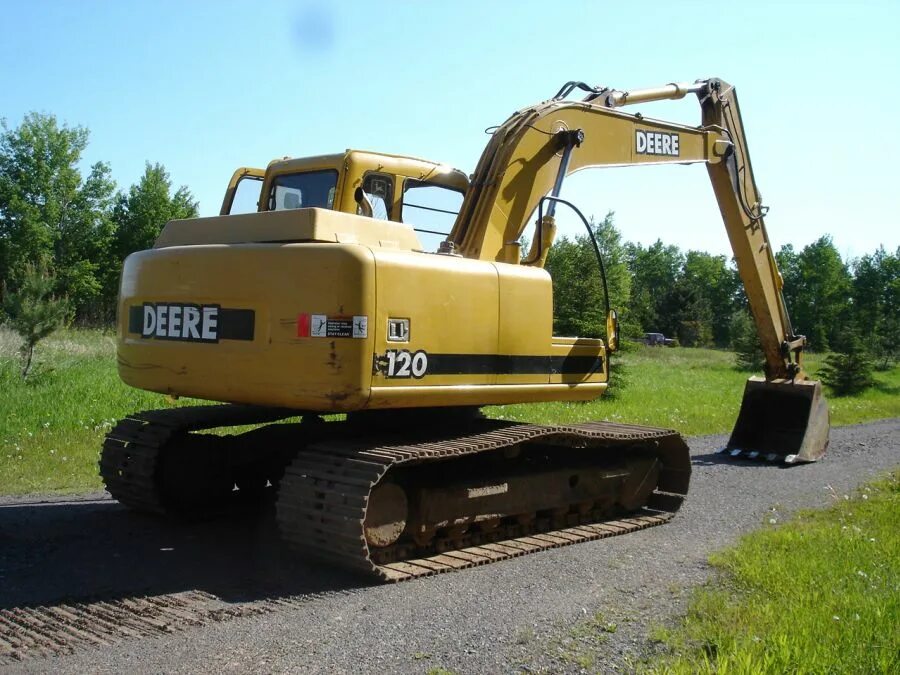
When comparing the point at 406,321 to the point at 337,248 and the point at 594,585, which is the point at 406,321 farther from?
the point at 594,585

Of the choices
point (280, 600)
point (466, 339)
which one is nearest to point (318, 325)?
point (466, 339)

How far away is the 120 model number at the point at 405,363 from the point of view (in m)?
5.86

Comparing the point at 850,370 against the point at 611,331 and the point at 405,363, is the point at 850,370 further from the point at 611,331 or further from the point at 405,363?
the point at 405,363

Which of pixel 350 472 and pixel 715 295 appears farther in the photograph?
pixel 715 295

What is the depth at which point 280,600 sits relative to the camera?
5.30m

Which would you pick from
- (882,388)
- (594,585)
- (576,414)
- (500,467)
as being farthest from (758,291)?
(882,388)

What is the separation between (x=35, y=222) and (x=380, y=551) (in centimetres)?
4260

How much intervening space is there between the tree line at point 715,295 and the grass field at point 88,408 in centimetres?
183

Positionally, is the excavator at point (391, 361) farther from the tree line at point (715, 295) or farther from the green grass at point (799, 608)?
the tree line at point (715, 295)

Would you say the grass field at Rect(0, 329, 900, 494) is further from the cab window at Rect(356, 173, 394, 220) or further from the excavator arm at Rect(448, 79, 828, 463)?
the cab window at Rect(356, 173, 394, 220)

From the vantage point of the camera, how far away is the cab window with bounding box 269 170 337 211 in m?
7.19

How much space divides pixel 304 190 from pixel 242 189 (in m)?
1.11

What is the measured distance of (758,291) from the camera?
11.4 m

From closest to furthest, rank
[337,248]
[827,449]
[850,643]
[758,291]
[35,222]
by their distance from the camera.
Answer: [850,643] → [337,248] → [758,291] → [827,449] → [35,222]
